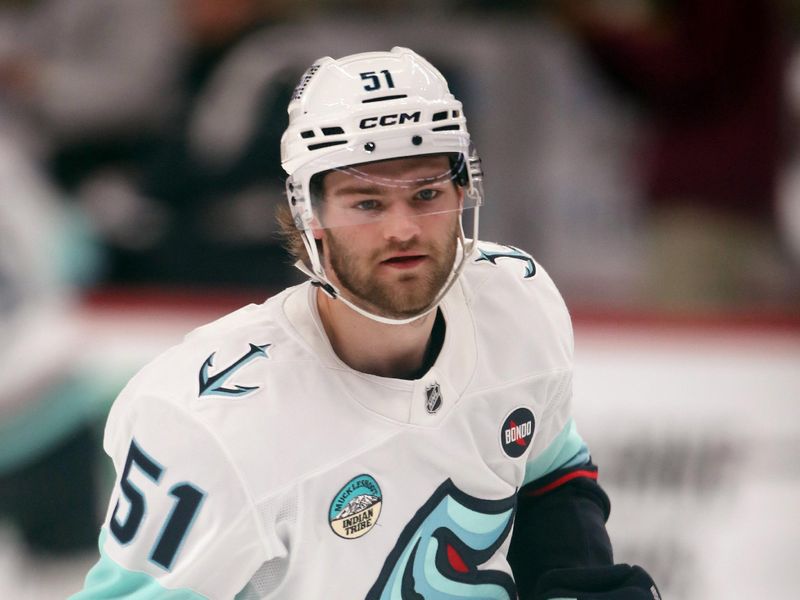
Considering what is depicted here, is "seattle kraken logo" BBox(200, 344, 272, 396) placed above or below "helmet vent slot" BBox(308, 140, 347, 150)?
below

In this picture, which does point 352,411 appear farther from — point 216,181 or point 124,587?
point 216,181

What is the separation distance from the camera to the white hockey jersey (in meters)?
1.83

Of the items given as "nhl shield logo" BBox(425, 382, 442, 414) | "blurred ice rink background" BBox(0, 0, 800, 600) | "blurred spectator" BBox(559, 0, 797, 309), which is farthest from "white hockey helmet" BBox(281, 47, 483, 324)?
"blurred spectator" BBox(559, 0, 797, 309)

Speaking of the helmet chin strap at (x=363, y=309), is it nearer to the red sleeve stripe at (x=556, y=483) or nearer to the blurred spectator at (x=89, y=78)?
the red sleeve stripe at (x=556, y=483)

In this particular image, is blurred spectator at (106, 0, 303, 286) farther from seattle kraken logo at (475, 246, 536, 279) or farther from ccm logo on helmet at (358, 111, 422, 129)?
ccm logo on helmet at (358, 111, 422, 129)

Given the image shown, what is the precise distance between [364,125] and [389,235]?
151mm

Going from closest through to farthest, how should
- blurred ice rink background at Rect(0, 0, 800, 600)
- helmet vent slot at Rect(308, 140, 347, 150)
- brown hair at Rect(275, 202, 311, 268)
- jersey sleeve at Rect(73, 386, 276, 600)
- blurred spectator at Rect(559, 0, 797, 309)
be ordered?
1. jersey sleeve at Rect(73, 386, 276, 600)
2. helmet vent slot at Rect(308, 140, 347, 150)
3. brown hair at Rect(275, 202, 311, 268)
4. blurred ice rink background at Rect(0, 0, 800, 600)
5. blurred spectator at Rect(559, 0, 797, 309)

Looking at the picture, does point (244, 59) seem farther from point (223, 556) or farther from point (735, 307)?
point (223, 556)

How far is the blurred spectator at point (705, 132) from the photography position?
384cm

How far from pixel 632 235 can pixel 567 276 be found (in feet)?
0.74

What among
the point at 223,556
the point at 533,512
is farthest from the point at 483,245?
the point at 223,556

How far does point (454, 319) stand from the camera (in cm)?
211

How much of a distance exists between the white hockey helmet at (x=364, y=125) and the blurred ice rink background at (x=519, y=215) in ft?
5.82

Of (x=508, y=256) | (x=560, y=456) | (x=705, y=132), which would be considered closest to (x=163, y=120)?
(x=705, y=132)
